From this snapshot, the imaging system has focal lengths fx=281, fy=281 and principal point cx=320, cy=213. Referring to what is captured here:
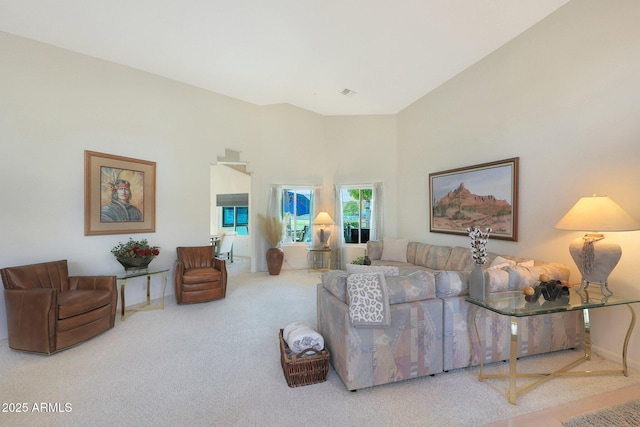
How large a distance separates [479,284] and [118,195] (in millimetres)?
4818

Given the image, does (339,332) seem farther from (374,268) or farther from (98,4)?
(98,4)

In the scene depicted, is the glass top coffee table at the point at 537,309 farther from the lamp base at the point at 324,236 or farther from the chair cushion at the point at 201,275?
the lamp base at the point at 324,236

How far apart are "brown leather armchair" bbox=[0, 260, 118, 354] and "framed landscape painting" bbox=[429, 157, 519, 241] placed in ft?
16.4

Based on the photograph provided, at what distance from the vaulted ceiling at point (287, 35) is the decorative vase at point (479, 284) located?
2.79 metres

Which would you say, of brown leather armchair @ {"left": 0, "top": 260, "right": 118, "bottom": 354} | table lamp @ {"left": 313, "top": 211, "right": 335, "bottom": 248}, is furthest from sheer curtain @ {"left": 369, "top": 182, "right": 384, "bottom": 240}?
brown leather armchair @ {"left": 0, "top": 260, "right": 118, "bottom": 354}

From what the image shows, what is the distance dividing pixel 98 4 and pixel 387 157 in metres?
5.33

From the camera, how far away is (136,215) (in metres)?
4.43

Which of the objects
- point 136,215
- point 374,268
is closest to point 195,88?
point 136,215

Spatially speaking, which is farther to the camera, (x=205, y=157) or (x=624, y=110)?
(x=205, y=157)

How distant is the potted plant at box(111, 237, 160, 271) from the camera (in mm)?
3906

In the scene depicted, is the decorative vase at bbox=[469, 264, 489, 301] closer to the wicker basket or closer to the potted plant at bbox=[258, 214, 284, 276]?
the wicker basket

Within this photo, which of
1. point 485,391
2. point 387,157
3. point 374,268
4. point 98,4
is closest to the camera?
point 485,391

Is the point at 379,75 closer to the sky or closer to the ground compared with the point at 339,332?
closer to the sky

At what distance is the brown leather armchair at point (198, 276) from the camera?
170 inches
